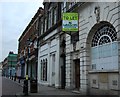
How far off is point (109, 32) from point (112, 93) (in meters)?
4.15

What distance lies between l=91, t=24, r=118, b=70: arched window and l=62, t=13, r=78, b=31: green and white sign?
2.38 m

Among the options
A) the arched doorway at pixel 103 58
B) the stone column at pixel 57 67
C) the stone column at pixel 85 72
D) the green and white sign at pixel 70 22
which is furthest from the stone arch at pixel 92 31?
the stone column at pixel 57 67

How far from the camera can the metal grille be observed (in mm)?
18108

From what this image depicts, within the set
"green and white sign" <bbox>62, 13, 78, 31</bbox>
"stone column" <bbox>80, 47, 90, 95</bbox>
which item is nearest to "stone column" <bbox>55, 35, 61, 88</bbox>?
"green and white sign" <bbox>62, 13, 78, 31</bbox>

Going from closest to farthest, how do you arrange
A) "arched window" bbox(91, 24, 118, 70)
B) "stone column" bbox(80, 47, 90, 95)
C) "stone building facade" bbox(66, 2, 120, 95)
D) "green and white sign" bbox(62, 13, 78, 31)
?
"stone building facade" bbox(66, 2, 120, 95) < "arched window" bbox(91, 24, 118, 70) < "stone column" bbox(80, 47, 90, 95) < "green and white sign" bbox(62, 13, 78, 31)

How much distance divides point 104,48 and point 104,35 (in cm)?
94

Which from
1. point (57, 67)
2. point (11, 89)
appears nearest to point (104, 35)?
point (57, 67)

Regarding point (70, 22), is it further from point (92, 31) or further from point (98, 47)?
point (98, 47)

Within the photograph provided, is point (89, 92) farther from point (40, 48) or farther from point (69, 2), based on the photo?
point (40, 48)

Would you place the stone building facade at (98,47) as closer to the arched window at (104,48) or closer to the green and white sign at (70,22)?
the arched window at (104,48)

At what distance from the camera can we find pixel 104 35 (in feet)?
62.9

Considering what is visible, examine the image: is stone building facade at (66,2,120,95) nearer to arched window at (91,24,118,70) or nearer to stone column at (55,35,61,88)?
arched window at (91,24,118,70)

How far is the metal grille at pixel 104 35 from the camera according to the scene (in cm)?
1811

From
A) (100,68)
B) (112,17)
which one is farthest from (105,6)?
(100,68)
